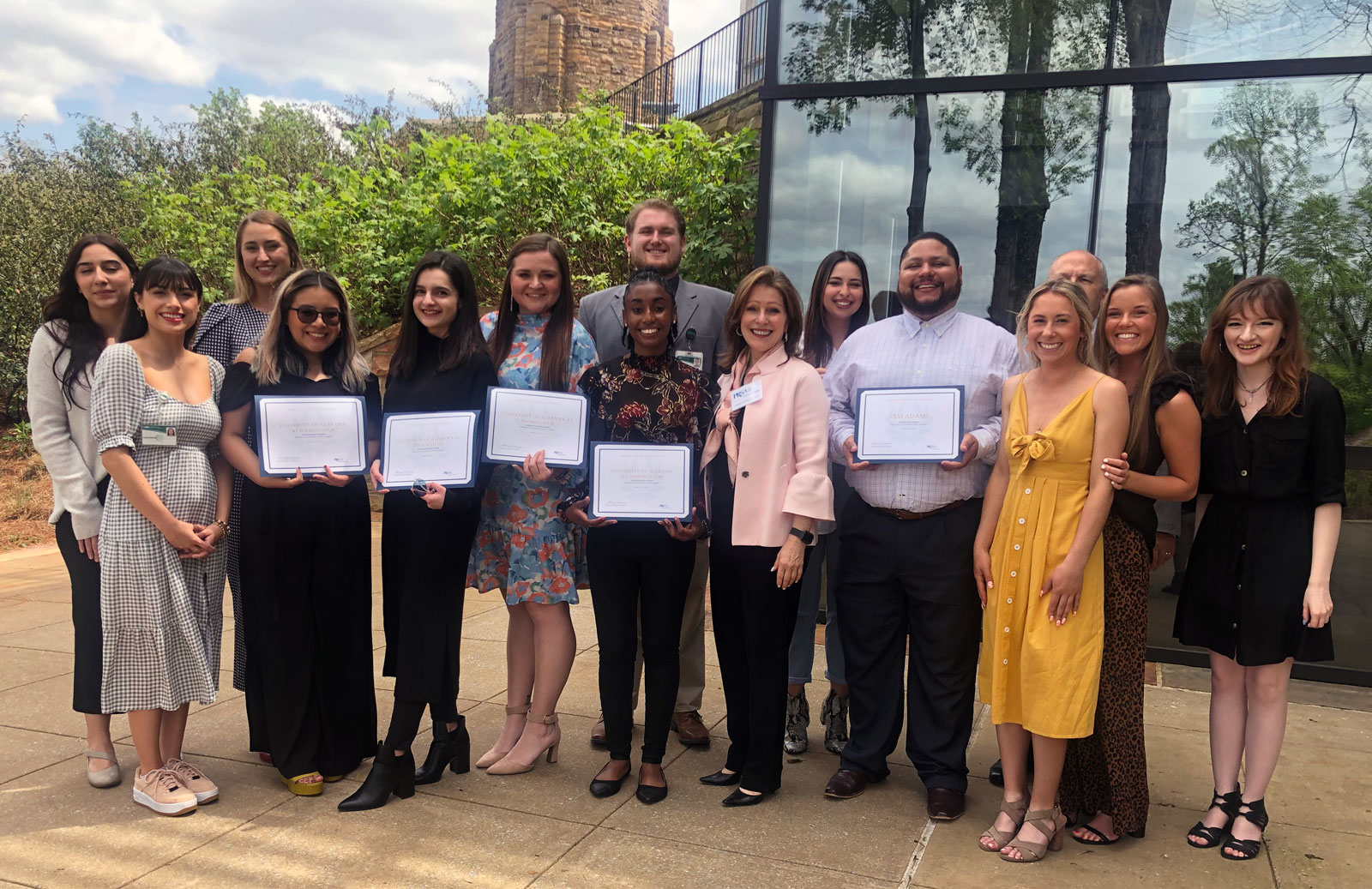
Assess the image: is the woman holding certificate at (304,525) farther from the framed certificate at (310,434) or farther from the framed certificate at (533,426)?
the framed certificate at (533,426)

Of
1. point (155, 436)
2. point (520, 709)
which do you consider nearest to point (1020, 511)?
point (520, 709)

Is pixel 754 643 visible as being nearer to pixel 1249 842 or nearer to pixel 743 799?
pixel 743 799

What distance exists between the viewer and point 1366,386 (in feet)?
18.5

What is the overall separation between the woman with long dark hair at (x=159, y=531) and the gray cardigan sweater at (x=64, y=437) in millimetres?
140

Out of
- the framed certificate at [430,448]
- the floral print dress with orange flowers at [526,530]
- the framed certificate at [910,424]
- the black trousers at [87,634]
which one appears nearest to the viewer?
the framed certificate at [910,424]

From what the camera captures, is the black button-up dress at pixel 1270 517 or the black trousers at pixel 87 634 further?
the black trousers at pixel 87 634

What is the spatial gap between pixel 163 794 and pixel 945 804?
9.23 ft

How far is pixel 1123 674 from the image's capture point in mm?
3307

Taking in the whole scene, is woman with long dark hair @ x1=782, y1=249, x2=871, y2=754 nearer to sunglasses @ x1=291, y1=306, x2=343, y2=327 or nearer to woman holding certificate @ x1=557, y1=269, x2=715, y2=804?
woman holding certificate @ x1=557, y1=269, x2=715, y2=804

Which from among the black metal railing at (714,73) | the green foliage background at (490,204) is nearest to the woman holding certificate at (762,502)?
the green foliage background at (490,204)

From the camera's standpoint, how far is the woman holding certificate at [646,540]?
3580 mm

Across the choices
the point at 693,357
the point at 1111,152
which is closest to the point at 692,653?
the point at 693,357

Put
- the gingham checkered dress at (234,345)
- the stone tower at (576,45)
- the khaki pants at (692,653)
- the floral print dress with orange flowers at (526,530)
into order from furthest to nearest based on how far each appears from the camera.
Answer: the stone tower at (576,45)
the khaki pants at (692,653)
the gingham checkered dress at (234,345)
the floral print dress with orange flowers at (526,530)

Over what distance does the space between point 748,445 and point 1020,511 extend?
95 cm
